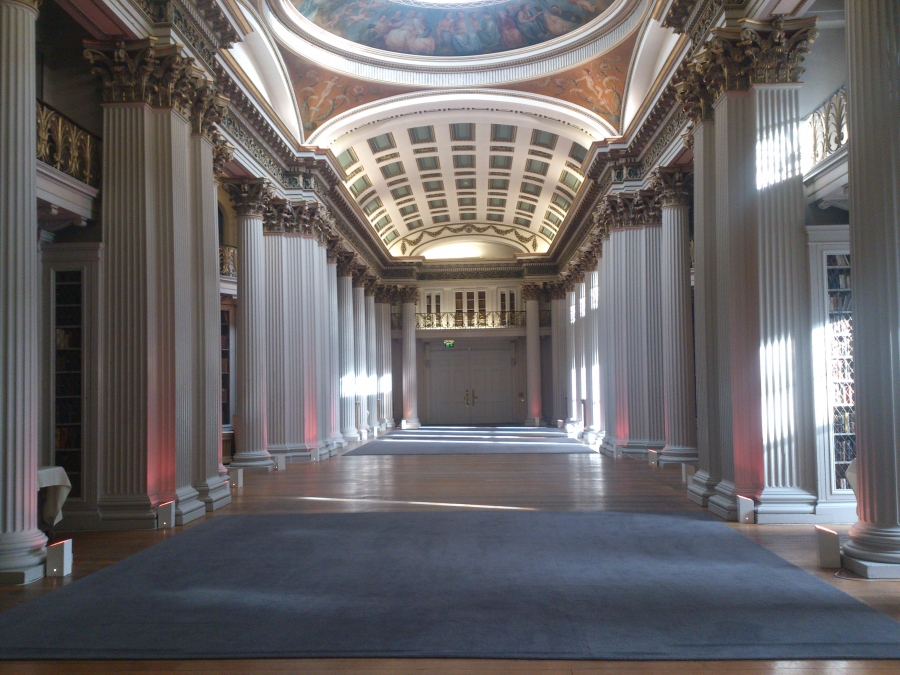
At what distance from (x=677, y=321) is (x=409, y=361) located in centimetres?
1960

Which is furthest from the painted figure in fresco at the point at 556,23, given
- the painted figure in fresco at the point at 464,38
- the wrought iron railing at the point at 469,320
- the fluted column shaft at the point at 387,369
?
the wrought iron railing at the point at 469,320

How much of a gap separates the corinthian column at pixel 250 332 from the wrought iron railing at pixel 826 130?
33.7 ft

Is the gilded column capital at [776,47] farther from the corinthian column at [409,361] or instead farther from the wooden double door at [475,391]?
the wooden double door at [475,391]

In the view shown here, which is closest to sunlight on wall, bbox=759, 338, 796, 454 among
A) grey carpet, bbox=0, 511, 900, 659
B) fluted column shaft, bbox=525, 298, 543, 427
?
grey carpet, bbox=0, 511, 900, 659

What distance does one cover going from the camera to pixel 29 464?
6.53m

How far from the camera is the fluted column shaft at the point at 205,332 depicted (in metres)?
9.95

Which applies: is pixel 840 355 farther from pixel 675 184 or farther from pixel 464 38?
pixel 464 38

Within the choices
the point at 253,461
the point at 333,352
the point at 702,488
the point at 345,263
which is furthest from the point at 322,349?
the point at 702,488

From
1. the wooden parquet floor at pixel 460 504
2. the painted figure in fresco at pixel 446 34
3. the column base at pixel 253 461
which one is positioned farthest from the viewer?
the painted figure in fresco at pixel 446 34

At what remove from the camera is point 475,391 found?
112 feet

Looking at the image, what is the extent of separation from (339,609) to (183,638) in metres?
1.10

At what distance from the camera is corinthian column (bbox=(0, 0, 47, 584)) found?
6.34m

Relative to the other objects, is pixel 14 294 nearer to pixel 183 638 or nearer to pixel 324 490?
pixel 183 638

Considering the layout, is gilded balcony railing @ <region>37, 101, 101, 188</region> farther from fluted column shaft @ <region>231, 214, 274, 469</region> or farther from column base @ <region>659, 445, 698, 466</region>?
column base @ <region>659, 445, 698, 466</region>
